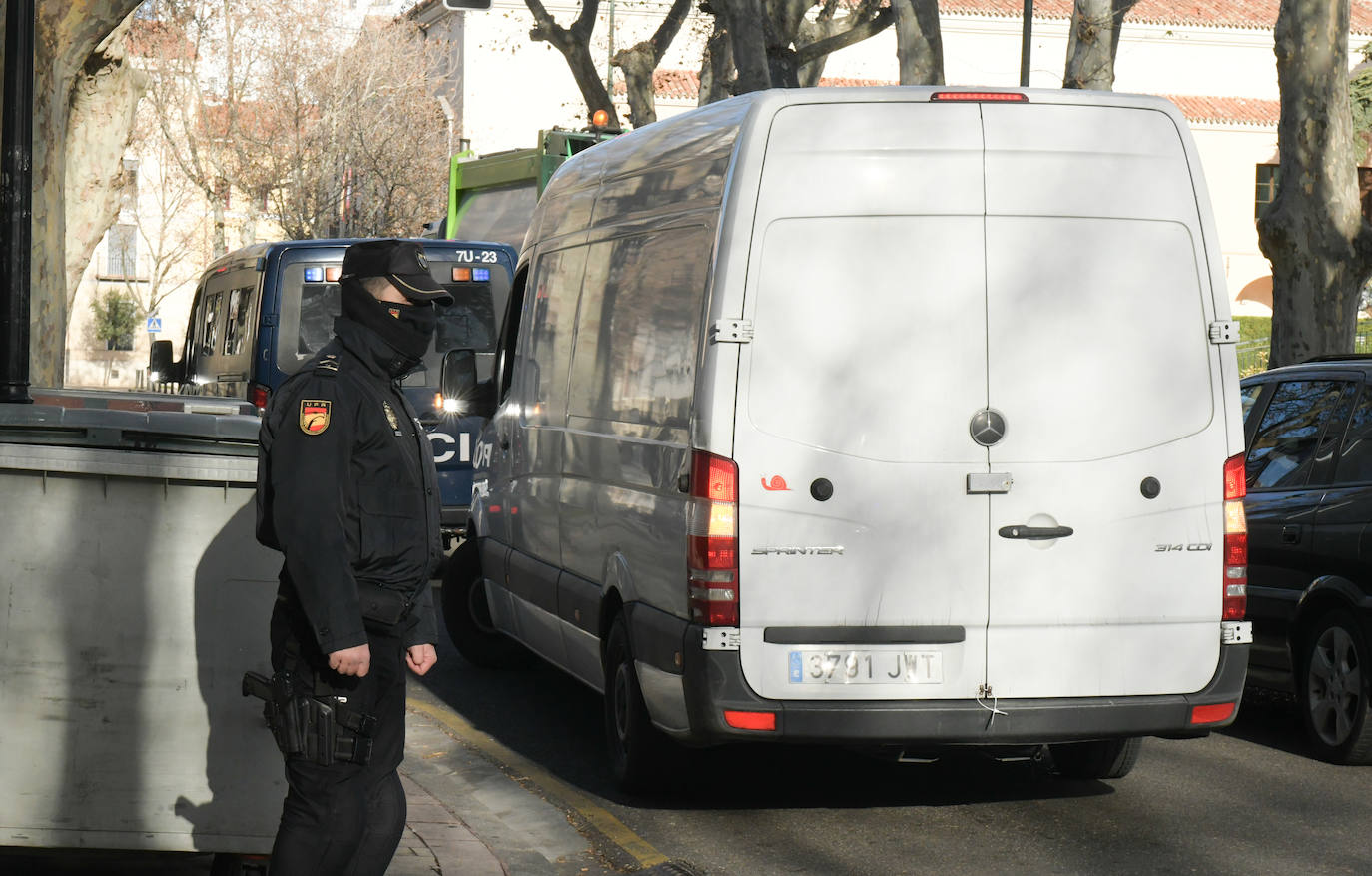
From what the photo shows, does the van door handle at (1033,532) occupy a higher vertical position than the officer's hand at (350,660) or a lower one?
higher

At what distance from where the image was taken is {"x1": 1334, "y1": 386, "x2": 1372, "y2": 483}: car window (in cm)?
778

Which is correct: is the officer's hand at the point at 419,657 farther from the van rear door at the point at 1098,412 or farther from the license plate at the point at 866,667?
the van rear door at the point at 1098,412

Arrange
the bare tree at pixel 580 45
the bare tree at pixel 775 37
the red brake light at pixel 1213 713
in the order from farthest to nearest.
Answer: the bare tree at pixel 580 45, the bare tree at pixel 775 37, the red brake light at pixel 1213 713

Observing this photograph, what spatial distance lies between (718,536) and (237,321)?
8785mm

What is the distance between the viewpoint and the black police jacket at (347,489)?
417cm

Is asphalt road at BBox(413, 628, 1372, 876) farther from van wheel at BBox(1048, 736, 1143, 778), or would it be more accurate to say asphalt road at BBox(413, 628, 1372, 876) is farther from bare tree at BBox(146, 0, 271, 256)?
bare tree at BBox(146, 0, 271, 256)

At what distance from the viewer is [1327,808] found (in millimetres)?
6918

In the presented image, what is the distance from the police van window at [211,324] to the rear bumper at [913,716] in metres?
9.68

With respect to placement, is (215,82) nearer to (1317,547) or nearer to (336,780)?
(1317,547)

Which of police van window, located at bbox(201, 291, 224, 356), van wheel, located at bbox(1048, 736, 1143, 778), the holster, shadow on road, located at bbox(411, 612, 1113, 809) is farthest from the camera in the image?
police van window, located at bbox(201, 291, 224, 356)

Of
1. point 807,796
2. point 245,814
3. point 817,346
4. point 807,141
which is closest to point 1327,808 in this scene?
point 807,796

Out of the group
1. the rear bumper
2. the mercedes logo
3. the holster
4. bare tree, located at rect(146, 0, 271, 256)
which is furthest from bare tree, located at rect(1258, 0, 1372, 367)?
bare tree, located at rect(146, 0, 271, 256)

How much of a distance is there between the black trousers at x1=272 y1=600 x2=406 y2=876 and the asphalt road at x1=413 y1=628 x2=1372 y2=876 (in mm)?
1925

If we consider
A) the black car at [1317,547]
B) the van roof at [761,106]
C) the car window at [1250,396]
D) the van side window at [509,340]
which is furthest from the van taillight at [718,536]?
the car window at [1250,396]
